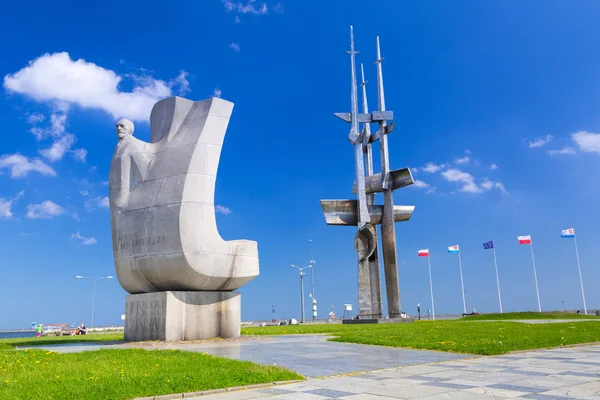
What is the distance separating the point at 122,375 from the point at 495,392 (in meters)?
5.20

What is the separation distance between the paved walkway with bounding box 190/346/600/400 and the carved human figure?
27.0 feet

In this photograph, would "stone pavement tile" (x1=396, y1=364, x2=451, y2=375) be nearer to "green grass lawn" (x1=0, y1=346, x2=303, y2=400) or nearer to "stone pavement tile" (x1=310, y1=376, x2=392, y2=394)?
"stone pavement tile" (x1=310, y1=376, x2=392, y2=394)

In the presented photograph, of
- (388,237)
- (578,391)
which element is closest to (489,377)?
(578,391)

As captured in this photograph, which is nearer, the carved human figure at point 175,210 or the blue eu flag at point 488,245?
the carved human figure at point 175,210

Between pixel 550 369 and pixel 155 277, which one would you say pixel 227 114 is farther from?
pixel 550 369

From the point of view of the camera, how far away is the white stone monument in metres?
14.9

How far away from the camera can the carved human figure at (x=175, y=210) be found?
1493cm

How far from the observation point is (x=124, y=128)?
663 inches

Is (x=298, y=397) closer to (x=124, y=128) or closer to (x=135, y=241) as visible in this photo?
(x=135, y=241)

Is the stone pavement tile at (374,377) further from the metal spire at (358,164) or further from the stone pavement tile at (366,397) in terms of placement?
the metal spire at (358,164)

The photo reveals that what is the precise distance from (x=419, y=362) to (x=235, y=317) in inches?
323

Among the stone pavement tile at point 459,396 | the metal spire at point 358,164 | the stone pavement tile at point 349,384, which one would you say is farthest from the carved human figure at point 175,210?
the metal spire at point 358,164

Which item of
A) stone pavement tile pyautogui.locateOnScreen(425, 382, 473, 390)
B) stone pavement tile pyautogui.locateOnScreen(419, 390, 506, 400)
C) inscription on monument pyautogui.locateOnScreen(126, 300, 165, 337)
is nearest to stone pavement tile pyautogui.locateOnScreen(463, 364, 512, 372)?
stone pavement tile pyautogui.locateOnScreen(425, 382, 473, 390)

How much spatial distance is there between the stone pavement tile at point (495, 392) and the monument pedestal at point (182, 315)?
10.3 metres
